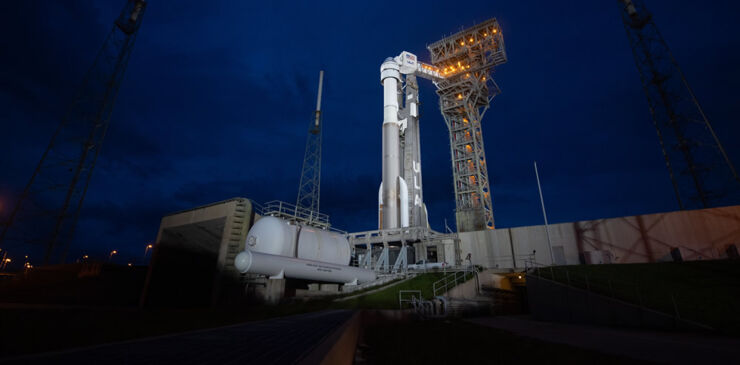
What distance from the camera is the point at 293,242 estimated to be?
24.3m

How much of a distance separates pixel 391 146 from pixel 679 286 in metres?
34.2

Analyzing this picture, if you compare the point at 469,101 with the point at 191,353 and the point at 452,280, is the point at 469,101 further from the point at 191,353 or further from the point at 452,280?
the point at 191,353

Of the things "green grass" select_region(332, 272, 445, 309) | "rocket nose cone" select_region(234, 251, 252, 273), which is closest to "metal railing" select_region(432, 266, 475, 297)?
"green grass" select_region(332, 272, 445, 309)

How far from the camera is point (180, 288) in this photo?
100 feet

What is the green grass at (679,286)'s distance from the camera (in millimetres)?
13414

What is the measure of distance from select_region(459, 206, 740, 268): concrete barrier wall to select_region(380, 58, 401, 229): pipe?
11.4 meters

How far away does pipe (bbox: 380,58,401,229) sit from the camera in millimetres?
42562

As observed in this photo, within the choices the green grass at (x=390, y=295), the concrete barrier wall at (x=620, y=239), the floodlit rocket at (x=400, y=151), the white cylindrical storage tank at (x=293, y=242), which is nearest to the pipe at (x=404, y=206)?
the floodlit rocket at (x=400, y=151)

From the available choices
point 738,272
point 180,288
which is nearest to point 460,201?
point 738,272

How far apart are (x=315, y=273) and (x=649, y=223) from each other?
113ft

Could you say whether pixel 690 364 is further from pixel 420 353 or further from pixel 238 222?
pixel 238 222

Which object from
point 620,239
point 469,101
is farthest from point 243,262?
point 469,101

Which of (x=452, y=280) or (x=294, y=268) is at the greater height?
(x=294, y=268)

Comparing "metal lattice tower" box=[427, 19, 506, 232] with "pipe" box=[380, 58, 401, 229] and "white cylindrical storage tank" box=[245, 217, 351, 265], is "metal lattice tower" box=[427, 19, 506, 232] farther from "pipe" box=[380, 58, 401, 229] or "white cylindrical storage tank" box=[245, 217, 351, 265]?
"white cylindrical storage tank" box=[245, 217, 351, 265]
